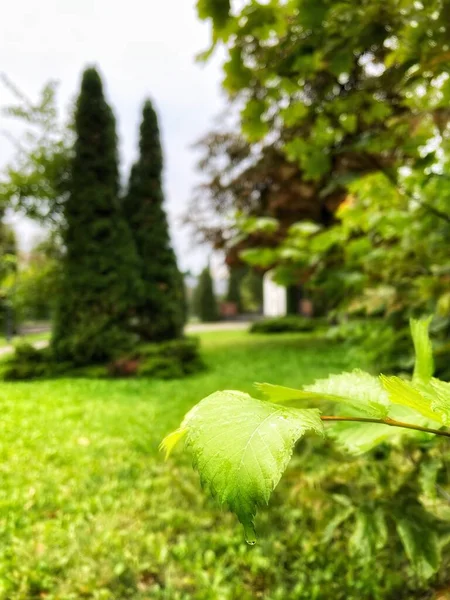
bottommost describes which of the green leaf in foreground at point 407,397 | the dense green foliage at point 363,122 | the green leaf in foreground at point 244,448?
the green leaf in foreground at point 244,448

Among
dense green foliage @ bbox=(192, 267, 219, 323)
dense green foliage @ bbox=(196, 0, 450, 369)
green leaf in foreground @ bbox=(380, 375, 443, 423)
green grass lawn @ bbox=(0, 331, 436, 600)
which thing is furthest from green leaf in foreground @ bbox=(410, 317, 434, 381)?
dense green foliage @ bbox=(192, 267, 219, 323)

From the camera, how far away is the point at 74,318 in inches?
336

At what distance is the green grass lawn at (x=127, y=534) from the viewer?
5.66 ft

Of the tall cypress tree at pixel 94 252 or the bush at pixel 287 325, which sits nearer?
the tall cypress tree at pixel 94 252

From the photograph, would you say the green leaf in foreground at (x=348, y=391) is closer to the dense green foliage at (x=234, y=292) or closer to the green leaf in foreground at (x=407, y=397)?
the green leaf in foreground at (x=407, y=397)

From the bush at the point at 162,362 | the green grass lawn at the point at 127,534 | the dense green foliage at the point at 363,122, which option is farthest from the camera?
the bush at the point at 162,362

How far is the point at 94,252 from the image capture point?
28.7 ft

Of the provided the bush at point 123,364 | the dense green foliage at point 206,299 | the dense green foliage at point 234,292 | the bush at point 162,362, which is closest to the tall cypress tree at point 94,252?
the bush at point 123,364

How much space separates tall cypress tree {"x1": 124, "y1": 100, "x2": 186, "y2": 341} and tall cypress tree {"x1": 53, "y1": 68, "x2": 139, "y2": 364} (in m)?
1.51

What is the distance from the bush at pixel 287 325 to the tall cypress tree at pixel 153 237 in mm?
7204

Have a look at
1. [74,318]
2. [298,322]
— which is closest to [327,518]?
[74,318]

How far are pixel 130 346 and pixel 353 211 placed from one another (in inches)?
288

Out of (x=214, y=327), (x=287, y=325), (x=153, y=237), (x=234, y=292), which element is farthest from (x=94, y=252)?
(x=234, y=292)

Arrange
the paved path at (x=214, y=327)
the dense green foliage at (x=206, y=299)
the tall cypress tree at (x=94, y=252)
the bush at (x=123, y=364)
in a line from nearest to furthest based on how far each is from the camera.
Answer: the bush at (x=123, y=364) → the tall cypress tree at (x=94, y=252) → the paved path at (x=214, y=327) → the dense green foliage at (x=206, y=299)
